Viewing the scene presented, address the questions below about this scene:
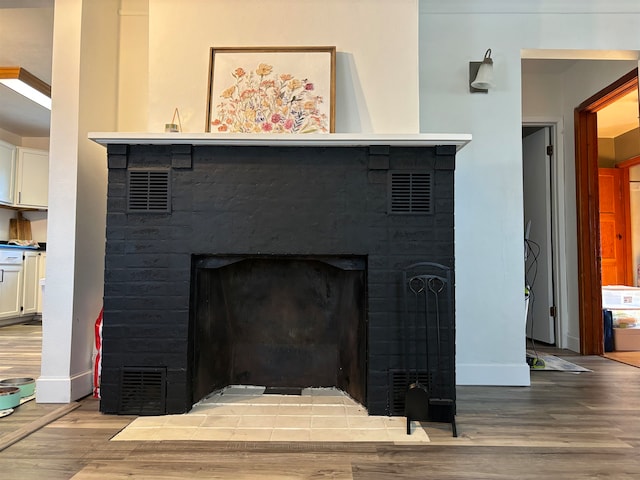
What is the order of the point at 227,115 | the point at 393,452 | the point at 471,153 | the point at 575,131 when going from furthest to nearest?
the point at 575,131, the point at 471,153, the point at 227,115, the point at 393,452

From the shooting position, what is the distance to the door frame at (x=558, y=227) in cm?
405

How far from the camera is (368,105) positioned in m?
2.48

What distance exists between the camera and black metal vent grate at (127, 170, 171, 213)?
7.20ft

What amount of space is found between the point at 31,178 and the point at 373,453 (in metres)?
6.14

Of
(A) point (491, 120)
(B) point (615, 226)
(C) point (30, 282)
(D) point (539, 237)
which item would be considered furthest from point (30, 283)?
(B) point (615, 226)

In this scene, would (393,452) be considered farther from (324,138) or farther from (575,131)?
(575,131)

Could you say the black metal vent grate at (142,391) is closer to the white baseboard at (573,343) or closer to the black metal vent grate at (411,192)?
the black metal vent grate at (411,192)

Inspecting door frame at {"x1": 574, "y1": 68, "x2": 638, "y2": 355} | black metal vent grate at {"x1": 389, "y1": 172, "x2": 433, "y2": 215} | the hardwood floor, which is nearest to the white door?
door frame at {"x1": 574, "y1": 68, "x2": 638, "y2": 355}

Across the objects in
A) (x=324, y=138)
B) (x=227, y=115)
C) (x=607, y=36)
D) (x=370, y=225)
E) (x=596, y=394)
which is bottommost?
(x=596, y=394)

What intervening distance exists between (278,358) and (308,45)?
1.86 m

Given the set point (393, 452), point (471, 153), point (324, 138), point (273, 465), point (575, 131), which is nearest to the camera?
point (273, 465)

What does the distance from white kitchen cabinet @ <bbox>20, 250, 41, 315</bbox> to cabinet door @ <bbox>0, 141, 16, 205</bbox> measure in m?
0.79

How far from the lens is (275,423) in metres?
2.03

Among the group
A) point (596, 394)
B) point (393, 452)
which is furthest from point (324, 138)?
point (596, 394)
